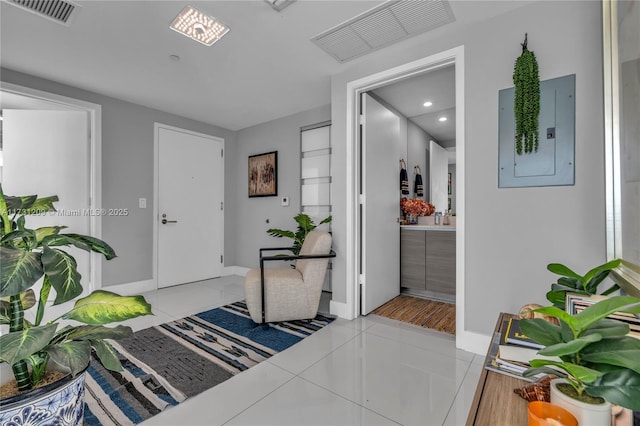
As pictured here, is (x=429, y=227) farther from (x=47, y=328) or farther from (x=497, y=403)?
(x=47, y=328)

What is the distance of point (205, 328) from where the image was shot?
2541 mm

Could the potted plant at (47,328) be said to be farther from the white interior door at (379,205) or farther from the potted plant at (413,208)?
the potted plant at (413,208)

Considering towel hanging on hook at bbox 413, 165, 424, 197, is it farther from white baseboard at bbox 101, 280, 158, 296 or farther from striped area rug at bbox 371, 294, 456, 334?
white baseboard at bbox 101, 280, 158, 296

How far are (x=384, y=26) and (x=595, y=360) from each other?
2.34 m

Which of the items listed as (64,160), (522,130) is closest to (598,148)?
(522,130)

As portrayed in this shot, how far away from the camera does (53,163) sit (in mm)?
3121

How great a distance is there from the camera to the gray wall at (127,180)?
3404mm


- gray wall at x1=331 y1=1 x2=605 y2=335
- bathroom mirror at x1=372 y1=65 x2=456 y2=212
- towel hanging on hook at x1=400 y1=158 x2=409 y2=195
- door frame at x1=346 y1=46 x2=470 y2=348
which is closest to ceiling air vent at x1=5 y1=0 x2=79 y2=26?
door frame at x1=346 y1=46 x2=470 y2=348

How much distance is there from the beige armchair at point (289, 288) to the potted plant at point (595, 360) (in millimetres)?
2164

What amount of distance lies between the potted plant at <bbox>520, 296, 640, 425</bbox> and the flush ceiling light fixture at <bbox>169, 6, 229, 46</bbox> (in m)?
2.52

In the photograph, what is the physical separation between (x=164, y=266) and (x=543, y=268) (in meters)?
4.19

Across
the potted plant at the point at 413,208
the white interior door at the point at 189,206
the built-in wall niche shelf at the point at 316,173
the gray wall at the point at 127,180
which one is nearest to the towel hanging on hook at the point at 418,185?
the potted plant at the point at 413,208

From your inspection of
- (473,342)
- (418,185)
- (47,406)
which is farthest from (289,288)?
(418,185)

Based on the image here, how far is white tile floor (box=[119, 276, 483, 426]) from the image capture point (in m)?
1.46
